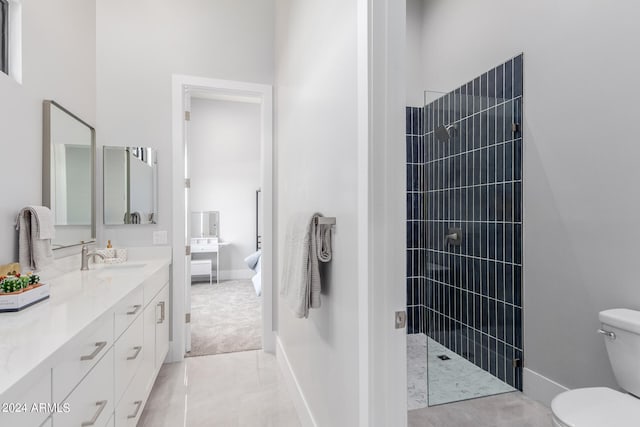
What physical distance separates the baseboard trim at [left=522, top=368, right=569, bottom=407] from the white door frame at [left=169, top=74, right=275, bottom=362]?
1934 mm

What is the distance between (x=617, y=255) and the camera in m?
1.65

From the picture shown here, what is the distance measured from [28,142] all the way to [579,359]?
3.23m

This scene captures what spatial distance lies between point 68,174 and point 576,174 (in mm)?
3098

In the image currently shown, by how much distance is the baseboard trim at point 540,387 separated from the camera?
1943 mm

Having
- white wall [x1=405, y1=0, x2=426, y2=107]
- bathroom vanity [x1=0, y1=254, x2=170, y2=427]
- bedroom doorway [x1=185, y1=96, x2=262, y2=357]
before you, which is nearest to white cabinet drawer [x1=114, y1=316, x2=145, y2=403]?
bathroom vanity [x1=0, y1=254, x2=170, y2=427]

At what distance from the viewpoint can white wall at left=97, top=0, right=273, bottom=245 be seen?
104 inches

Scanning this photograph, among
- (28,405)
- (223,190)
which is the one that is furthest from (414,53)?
(223,190)

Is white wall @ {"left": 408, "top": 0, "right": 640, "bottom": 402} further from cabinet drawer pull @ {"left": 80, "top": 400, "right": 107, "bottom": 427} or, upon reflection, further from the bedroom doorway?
the bedroom doorway

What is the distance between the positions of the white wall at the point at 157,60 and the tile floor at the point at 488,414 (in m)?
2.41

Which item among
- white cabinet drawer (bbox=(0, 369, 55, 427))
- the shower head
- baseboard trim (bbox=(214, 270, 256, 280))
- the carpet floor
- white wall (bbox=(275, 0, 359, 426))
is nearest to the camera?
white cabinet drawer (bbox=(0, 369, 55, 427))

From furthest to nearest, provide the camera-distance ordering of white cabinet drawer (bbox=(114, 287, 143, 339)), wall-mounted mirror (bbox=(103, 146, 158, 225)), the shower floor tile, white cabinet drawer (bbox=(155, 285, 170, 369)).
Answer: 1. wall-mounted mirror (bbox=(103, 146, 158, 225))
2. white cabinet drawer (bbox=(155, 285, 170, 369))
3. the shower floor tile
4. white cabinet drawer (bbox=(114, 287, 143, 339))

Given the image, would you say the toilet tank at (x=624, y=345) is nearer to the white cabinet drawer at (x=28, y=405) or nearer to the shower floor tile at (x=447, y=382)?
the shower floor tile at (x=447, y=382)

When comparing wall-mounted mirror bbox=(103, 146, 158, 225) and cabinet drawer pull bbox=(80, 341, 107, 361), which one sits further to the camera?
wall-mounted mirror bbox=(103, 146, 158, 225)

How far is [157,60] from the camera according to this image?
274 centimetres
